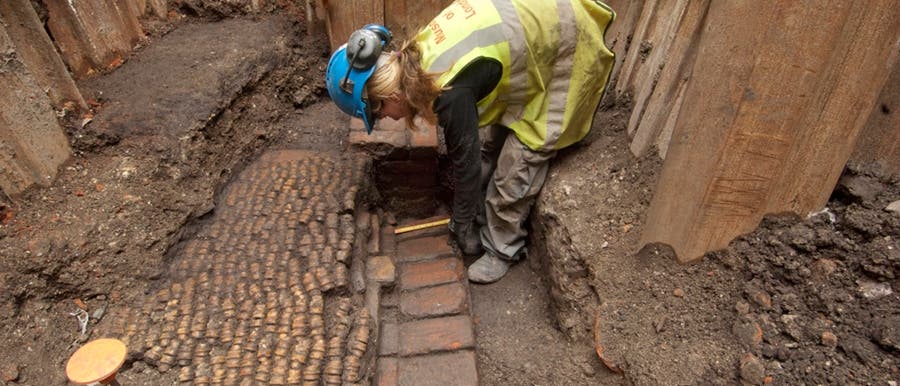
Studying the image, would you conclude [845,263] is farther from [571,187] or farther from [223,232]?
[223,232]

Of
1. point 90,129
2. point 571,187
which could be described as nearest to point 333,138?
point 90,129

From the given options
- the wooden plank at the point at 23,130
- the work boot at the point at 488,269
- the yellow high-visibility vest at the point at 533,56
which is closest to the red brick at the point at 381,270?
the work boot at the point at 488,269

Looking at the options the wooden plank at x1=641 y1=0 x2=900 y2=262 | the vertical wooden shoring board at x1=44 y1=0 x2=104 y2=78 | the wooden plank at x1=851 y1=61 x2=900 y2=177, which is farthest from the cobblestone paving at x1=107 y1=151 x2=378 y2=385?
the wooden plank at x1=851 y1=61 x2=900 y2=177

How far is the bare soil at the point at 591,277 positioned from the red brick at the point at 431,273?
0.69ft

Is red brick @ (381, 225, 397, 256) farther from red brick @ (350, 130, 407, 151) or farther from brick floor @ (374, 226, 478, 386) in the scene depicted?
red brick @ (350, 130, 407, 151)

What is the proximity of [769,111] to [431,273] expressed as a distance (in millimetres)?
1637

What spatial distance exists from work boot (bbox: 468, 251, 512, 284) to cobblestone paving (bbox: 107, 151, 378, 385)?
0.68 metres

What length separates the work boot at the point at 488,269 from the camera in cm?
279

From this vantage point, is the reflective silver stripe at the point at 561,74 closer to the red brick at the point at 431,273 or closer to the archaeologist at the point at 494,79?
the archaeologist at the point at 494,79

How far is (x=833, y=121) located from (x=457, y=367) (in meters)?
1.56

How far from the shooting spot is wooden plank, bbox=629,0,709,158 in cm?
196

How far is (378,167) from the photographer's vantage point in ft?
10.0

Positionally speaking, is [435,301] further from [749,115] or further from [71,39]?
[71,39]

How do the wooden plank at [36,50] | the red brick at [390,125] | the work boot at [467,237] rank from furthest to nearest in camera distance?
the red brick at [390,125], the work boot at [467,237], the wooden plank at [36,50]
